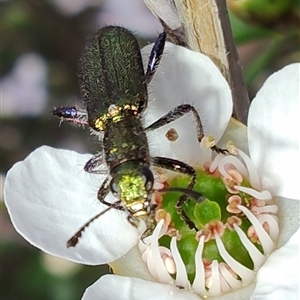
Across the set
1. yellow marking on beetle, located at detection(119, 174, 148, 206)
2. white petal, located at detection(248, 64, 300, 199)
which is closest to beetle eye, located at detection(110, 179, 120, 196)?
yellow marking on beetle, located at detection(119, 174, 148, 206)

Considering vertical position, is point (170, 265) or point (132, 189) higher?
point (132, 189)

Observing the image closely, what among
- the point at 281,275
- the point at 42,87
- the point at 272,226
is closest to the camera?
the point at 281,275

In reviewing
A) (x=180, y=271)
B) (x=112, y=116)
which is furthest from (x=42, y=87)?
(x=180, y=271)

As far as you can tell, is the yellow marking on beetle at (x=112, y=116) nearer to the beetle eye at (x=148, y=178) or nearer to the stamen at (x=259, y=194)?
the beetle eye at (x=148, y=178)

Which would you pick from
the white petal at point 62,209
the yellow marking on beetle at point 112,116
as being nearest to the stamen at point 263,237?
the white petal at point 62,209

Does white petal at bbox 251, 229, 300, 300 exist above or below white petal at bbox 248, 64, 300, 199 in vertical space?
below

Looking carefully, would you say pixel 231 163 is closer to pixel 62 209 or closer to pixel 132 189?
pixel 132 189

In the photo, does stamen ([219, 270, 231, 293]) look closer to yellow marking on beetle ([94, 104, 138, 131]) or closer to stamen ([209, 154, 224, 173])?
stamen ([209, 154, 224, 173])
